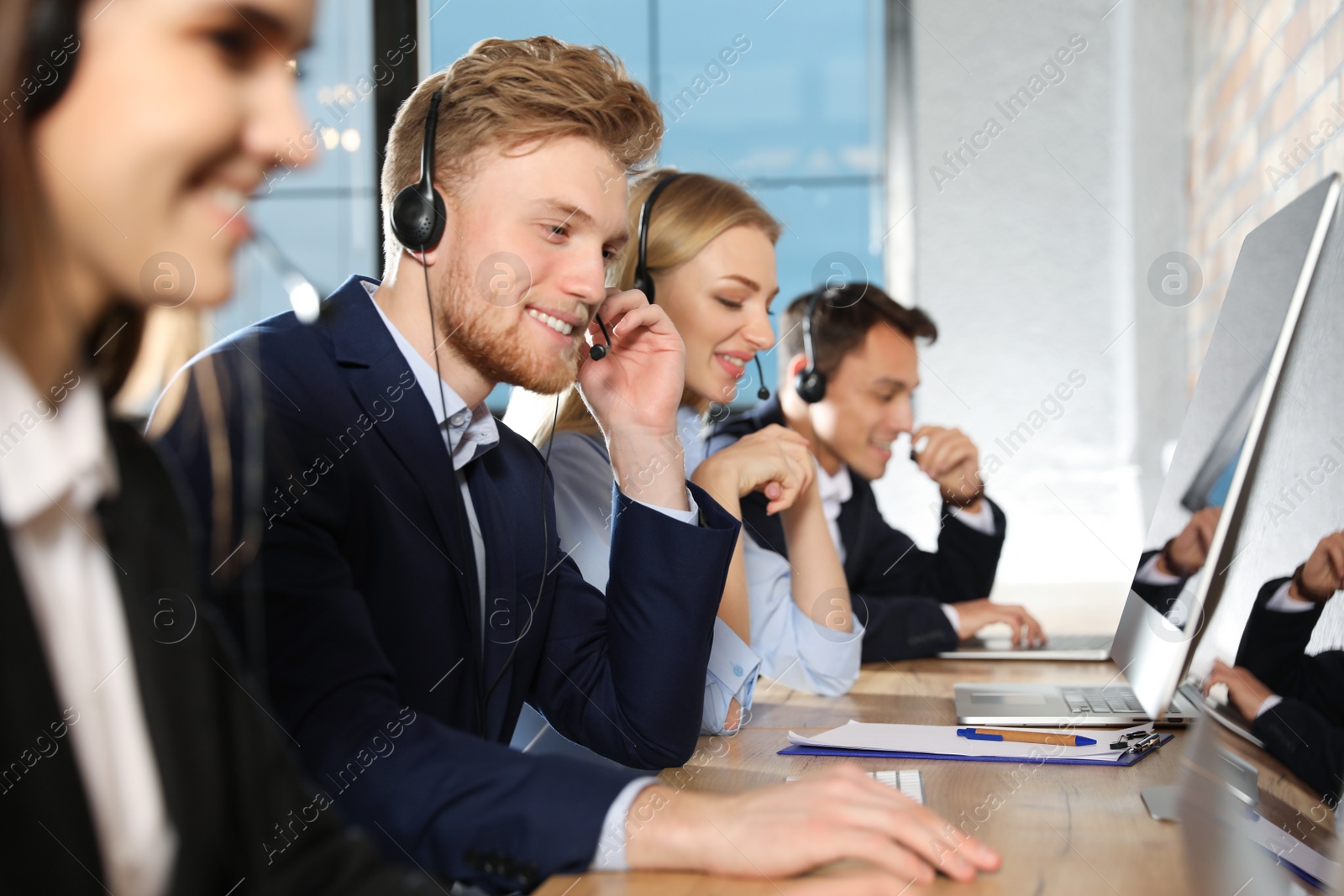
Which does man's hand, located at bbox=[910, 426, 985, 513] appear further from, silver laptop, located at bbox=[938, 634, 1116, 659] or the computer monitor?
the computer monitor

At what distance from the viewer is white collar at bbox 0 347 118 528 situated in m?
0.35

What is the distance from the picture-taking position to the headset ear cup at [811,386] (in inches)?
80.3

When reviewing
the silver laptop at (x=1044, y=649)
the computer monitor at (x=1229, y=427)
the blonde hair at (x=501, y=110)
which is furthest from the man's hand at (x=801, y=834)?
the silver laptop at (x=1044, y=649)

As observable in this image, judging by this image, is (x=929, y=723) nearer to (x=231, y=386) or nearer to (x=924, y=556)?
(x=231, y=386)

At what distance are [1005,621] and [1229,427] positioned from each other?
90 cm

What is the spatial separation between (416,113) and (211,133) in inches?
31.4

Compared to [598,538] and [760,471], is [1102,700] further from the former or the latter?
[598,538]

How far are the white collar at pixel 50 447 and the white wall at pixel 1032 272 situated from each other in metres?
3.10

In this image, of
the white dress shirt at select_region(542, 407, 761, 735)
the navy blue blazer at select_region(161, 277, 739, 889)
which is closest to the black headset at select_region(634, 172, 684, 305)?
the white dress shirt at select_region(542, 407, 761, 735)

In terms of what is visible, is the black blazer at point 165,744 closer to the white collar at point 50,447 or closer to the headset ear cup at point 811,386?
the white collar at point 50,447

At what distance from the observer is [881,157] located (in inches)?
136

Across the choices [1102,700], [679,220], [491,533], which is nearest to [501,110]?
[491,533]

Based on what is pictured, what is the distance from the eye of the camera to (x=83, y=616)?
14.4 inches

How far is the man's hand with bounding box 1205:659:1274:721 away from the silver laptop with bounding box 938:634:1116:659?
2.62 feet
